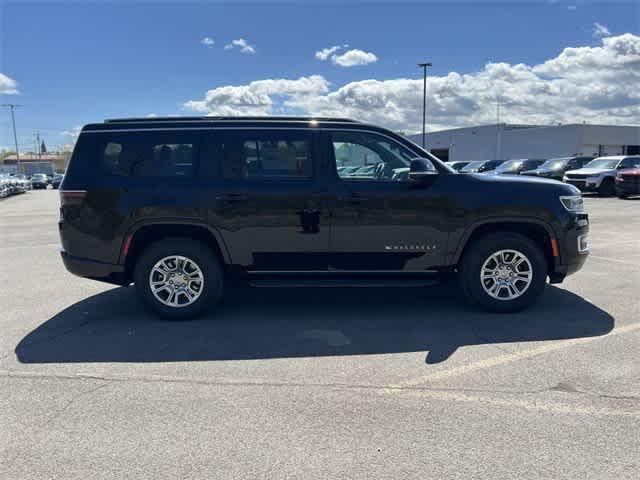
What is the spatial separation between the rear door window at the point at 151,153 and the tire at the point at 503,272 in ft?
10.1

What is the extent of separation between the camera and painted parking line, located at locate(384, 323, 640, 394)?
355 centimetres

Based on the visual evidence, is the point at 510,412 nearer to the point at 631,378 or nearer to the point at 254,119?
the point at 631,378

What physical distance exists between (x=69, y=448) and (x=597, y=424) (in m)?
3.21

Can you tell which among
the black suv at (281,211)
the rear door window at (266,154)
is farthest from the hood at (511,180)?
the rear door window at (266,154)

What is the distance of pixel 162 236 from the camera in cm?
504

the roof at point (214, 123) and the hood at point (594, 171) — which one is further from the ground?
the roof at point (214, 123)

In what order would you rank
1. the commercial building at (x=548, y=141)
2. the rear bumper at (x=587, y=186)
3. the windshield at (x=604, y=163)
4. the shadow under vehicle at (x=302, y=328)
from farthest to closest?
the commercial building at (x=548, y=141), the windshield at (x=604, y=163), the rear bumper at (x=587, y=186), the shadow under vehicle at (x=302, y=328)

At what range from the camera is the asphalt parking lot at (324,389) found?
2.67 m

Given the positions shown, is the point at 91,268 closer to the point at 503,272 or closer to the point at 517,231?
the point at 503,272

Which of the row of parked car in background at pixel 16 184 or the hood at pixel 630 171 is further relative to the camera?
the row of parked car in background at pixel 16 184

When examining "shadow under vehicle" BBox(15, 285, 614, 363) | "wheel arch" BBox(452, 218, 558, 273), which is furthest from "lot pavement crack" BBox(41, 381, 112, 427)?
"wheel arch" BBox(452, 218, 558, 273)

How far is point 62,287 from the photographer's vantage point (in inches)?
258

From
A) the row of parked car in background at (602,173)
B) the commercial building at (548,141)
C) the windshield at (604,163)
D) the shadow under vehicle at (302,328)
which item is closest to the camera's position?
the shadow under vehicle at (302,328)

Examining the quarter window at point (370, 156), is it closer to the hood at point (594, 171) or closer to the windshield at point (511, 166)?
the hood at point (594, 171)
